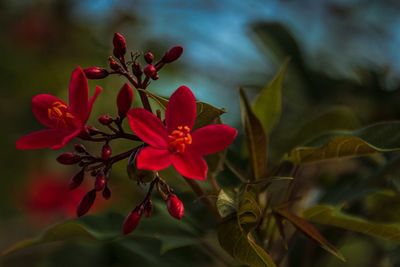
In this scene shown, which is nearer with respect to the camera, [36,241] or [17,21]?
[36,241]

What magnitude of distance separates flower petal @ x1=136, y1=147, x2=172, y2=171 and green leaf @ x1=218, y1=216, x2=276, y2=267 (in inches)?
6.4

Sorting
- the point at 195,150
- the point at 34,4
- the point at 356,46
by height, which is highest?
the point at 195,150

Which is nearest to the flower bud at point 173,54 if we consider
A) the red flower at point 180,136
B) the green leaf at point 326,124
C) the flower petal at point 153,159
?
the red flower at point 180,136

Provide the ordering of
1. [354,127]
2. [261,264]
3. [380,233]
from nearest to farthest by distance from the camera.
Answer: [261,264]
[380,233]
[354,127]

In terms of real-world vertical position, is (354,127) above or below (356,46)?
above

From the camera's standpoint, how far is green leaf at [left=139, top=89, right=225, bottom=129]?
48.9 inches

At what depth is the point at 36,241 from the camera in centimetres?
147

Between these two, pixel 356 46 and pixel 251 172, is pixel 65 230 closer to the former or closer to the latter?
pixel 251 172

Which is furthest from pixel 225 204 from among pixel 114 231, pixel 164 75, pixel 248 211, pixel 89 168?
pixel 164 75

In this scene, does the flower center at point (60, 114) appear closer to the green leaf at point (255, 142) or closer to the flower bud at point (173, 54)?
the flower bud at point (173, 54)

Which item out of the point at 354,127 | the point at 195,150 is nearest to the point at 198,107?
the point at 195,150

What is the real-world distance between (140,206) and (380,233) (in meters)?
0.47

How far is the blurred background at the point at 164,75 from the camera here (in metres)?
2.20

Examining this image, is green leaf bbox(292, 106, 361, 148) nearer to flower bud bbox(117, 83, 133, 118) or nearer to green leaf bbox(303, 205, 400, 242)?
green leaf bbox(303, 205, 400, 242)
